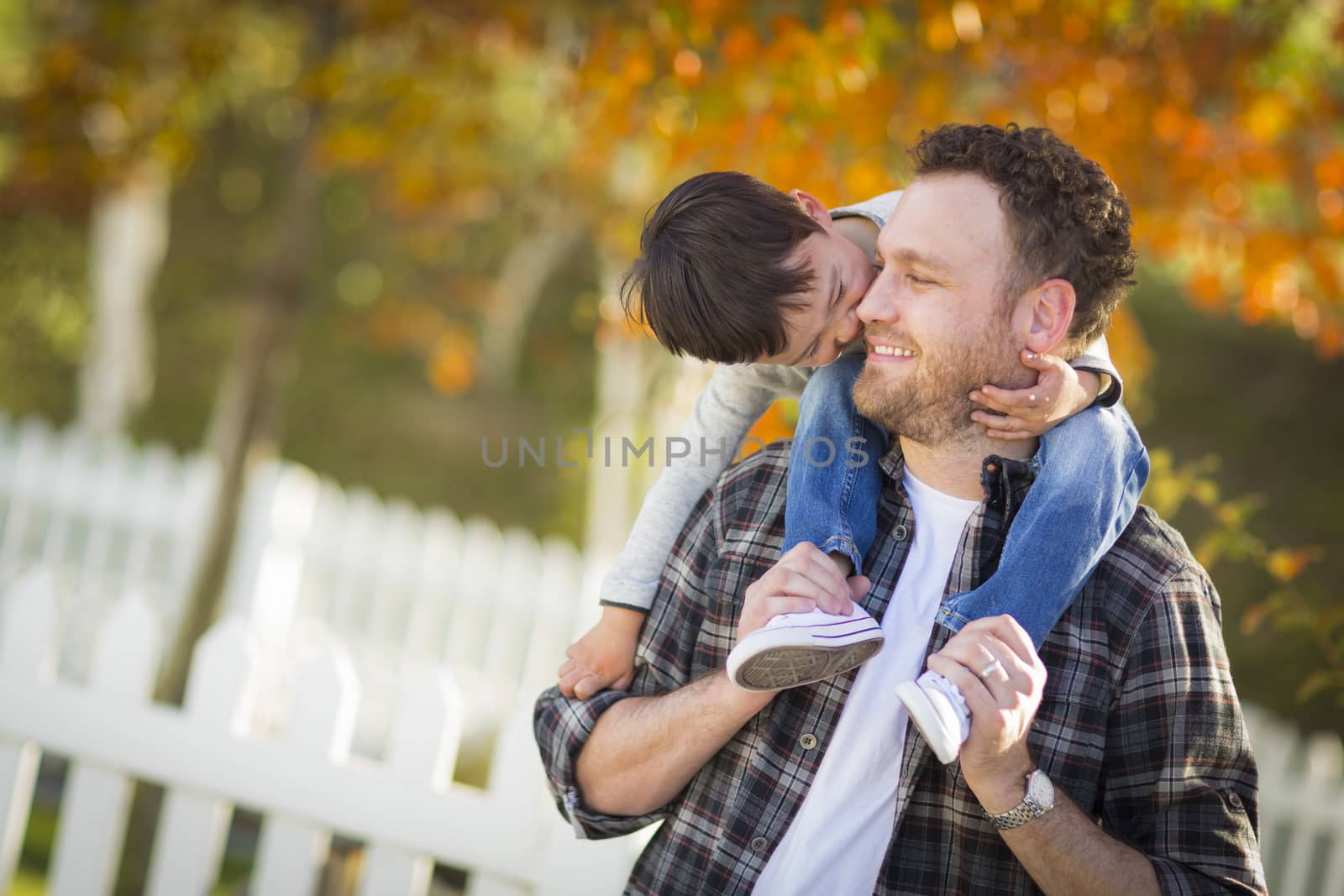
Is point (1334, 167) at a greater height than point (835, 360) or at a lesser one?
greater

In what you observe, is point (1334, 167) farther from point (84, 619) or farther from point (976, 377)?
point (84, 619)

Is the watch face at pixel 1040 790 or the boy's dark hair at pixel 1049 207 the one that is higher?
the boy's dark hair at pixel 1049 207

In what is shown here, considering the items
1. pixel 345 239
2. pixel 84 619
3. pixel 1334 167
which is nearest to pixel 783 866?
pixel 1334 167

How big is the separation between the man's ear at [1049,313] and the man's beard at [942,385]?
47 millimetres

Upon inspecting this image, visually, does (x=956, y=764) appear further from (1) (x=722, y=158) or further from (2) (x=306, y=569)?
(2) (x=306, y=569)

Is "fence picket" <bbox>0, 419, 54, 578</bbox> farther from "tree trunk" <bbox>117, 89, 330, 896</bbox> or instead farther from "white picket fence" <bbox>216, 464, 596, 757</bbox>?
"tree trunk" <bbox>117, 89, 330, 896</bbox>

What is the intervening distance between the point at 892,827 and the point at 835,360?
874mm

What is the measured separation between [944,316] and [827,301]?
27 cm

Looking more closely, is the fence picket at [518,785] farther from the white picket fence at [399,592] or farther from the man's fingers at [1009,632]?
the white picket fence at [399,592]

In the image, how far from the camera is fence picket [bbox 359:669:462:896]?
238 cm

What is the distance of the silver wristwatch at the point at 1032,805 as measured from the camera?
157 centimetres

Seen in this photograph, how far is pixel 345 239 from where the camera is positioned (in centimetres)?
1234

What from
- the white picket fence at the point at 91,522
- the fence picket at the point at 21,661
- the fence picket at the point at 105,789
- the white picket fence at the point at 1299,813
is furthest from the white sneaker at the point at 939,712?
the white picket fence at the point at 91,522

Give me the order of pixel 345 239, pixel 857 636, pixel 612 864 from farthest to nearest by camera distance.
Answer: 1. pixel 345 239
2. pixel 612 864
3. pixel 857 636
